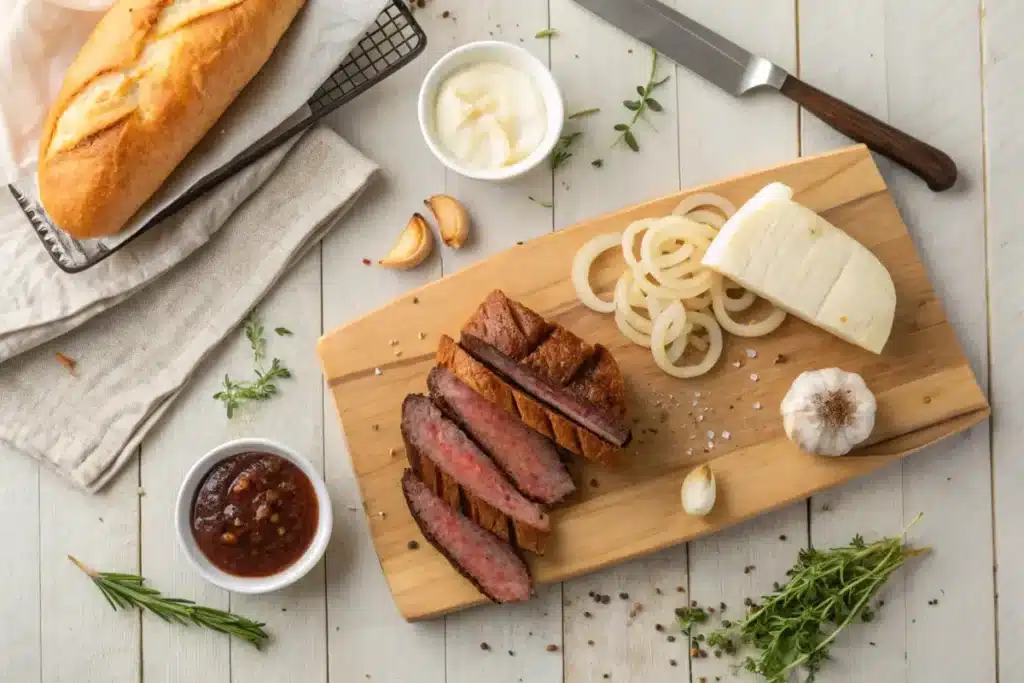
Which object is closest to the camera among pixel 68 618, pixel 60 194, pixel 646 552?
pixel 60 194

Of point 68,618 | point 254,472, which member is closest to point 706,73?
point 254,472

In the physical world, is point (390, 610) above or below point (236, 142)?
below

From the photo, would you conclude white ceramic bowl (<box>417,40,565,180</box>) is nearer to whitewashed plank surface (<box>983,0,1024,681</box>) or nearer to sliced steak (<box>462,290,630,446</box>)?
sliced steak (<box>462,290,630,446</box>)

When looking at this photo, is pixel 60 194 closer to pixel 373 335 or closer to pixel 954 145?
pixel 373 335

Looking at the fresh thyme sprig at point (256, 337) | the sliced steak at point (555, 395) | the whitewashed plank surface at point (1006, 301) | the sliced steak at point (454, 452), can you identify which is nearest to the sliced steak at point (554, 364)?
the sliced steak at point (555, 395)

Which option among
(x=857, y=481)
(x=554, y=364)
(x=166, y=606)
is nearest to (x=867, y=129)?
(x=857, y=481)

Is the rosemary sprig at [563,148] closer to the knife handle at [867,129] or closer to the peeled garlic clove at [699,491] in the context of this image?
the knife handle at [867,129]
